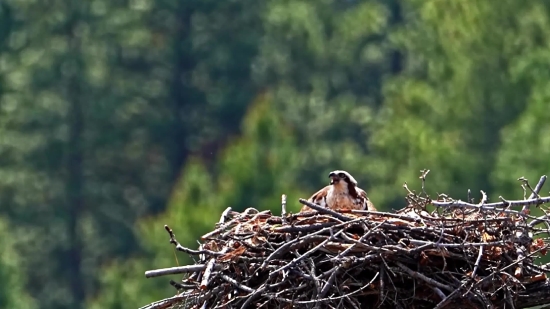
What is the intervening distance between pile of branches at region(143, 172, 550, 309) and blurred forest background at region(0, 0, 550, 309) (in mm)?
22213

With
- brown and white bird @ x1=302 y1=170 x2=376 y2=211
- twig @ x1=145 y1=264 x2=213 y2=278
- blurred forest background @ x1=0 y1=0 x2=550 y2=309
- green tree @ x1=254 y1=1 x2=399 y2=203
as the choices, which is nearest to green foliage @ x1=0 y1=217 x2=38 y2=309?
blurred forest background @ x1=0 y1=0 x2=550 y2=309

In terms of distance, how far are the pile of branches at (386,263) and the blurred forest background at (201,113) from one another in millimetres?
22213

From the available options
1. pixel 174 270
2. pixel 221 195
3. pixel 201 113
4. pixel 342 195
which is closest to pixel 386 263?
pixel 174 270

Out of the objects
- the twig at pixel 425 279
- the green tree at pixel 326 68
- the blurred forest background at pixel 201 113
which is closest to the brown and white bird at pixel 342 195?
the twig at pixel 425 279

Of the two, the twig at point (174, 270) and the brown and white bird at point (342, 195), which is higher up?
the brown and white bird at point (342, 195)

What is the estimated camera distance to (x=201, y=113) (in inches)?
1938

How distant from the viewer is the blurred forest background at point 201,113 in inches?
1299

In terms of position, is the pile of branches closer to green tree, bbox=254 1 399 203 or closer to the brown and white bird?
the brown and white bird

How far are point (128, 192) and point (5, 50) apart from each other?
5482 mm

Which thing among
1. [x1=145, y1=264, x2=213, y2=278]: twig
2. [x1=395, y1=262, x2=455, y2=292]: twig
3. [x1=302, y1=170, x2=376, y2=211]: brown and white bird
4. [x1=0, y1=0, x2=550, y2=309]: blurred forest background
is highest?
[x1=0, y1=0, x2=550, y2=309]: blurred forest background

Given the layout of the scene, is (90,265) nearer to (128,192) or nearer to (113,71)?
(128,192)

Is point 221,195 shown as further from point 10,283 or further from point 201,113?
point 201,113

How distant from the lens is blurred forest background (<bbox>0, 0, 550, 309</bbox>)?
1299 inches

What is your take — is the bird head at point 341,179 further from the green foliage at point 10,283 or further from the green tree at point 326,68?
the green tree at point 326,68
